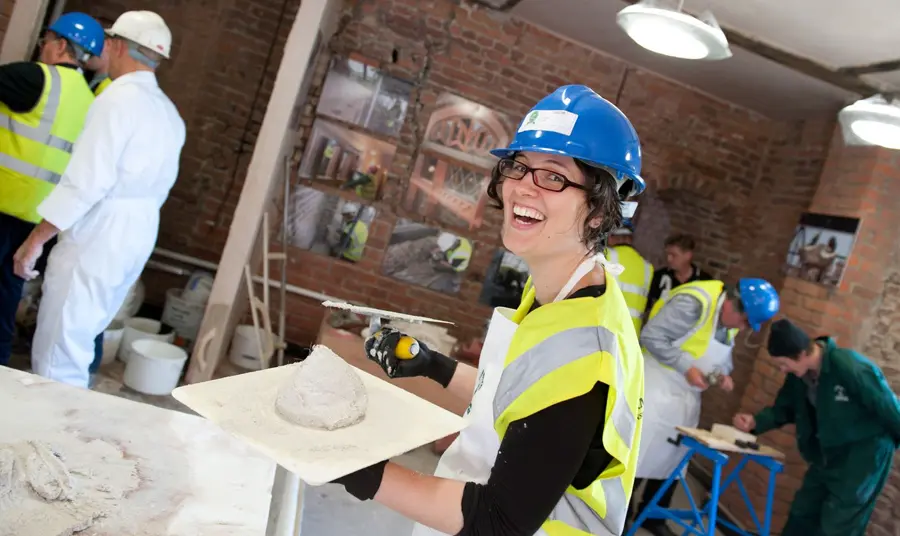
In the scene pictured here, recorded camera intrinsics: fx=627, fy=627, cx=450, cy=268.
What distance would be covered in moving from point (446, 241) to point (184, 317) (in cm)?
208

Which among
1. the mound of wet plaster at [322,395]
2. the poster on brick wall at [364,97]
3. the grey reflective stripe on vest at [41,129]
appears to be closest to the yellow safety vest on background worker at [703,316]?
the poster on brick wall at [364,97]

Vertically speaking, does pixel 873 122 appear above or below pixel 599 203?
above

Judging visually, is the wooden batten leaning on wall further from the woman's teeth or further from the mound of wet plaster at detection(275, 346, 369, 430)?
the woman's teeth

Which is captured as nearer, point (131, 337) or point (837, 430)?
point (837, 430)

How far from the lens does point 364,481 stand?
1.20 metres

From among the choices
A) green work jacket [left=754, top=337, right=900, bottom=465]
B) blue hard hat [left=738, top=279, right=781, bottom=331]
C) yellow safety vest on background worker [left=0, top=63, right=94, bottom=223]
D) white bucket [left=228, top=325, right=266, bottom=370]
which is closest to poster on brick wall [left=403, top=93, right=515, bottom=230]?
white bucket [left=228, top=325, right=266, bottom=370]

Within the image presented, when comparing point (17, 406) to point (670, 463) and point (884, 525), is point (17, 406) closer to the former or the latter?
point (670, 463)

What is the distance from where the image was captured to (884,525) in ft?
13.2

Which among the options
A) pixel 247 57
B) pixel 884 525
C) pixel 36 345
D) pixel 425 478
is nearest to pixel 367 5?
pixel 247 57

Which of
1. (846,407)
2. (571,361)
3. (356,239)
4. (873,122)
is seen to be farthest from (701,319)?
(571,361)

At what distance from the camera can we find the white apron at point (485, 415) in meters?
1.41

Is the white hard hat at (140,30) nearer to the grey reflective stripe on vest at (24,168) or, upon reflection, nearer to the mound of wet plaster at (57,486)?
the grey reflective stripe on vest at (24,168)

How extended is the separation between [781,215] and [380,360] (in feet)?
15.6

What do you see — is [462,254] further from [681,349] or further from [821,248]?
[821,248]
